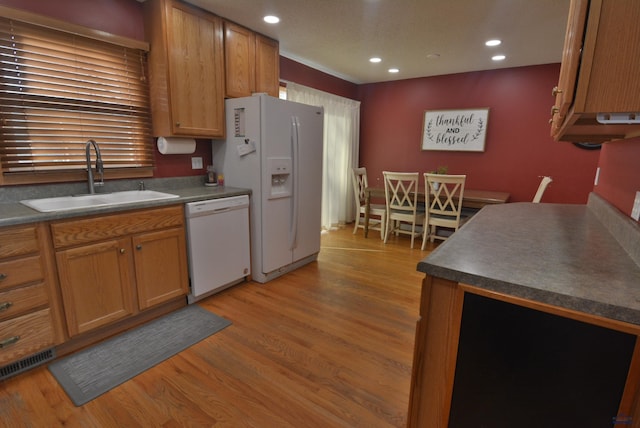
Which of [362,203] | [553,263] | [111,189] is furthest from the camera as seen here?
[362,203]

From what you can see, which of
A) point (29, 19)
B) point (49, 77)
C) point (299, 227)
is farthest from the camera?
point (299, 227)

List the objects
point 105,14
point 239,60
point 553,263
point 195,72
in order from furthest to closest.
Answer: point 239,60, point 195,72, point 105,14, point 553,263

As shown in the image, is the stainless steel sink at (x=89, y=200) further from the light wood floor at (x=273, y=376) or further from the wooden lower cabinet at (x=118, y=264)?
the light wood floor at (x=273, y=376)

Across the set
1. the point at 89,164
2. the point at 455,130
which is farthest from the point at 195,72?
the point at 455,130

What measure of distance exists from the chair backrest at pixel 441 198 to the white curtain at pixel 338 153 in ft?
5.08

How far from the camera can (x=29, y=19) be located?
1996 mm

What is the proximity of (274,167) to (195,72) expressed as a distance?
103cm

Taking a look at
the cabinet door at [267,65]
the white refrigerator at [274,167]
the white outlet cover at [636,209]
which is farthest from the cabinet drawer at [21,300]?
the white outlet cover at [636,209]

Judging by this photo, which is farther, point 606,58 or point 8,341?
point 8,341

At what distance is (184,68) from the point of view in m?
2.61

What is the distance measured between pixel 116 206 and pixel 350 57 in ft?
10.5

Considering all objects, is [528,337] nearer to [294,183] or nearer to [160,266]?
[160,266]

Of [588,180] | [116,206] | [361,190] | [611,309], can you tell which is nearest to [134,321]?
[116,206]

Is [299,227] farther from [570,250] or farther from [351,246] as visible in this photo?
[570,250]
